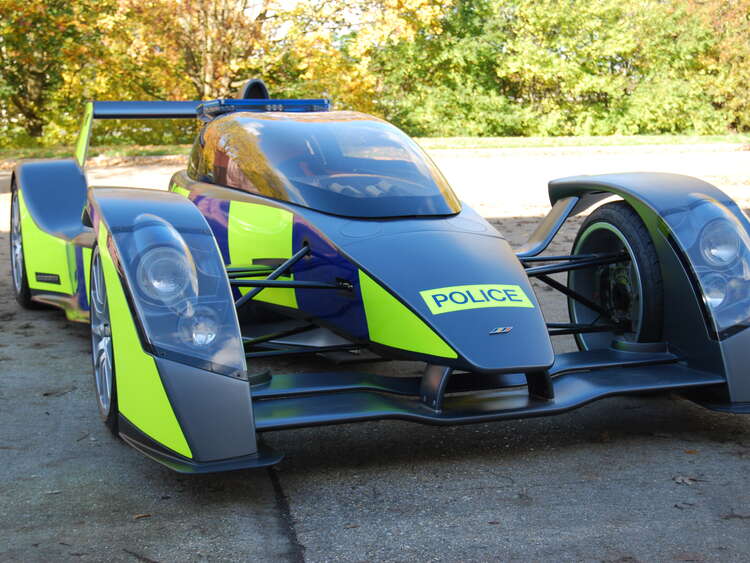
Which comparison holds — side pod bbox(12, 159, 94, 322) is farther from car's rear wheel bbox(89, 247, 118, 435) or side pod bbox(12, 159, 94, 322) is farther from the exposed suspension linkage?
the exposed suspension linkage

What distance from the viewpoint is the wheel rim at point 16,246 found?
23.7 feet

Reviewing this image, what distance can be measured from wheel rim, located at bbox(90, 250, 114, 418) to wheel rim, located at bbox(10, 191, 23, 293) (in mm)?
2899

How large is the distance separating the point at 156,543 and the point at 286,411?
0.72m

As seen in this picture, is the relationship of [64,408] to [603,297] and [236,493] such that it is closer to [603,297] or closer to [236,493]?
[236,493]

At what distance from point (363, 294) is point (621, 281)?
162 cm

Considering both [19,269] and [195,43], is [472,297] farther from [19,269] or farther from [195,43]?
[195,43]

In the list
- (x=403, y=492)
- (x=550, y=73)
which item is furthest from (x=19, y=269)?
(x=550, y=73)

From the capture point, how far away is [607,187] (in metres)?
5.07

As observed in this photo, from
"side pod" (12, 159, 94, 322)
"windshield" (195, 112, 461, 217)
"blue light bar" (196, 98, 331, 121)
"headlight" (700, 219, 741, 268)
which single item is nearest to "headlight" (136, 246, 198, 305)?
"windshield" (195, 112, 461, 217)

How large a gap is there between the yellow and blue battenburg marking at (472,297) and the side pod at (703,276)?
0.86 meters

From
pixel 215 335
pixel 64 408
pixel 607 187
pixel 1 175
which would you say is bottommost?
pixel 1 175

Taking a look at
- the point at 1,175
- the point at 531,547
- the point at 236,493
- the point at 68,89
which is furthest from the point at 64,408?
the point at 68,89

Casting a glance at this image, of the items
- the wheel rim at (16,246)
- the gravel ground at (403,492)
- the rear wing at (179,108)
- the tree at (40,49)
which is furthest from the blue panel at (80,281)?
the tree at (40,49)

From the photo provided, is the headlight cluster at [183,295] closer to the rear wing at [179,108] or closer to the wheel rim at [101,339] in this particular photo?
the wheel rim at [101,339]
